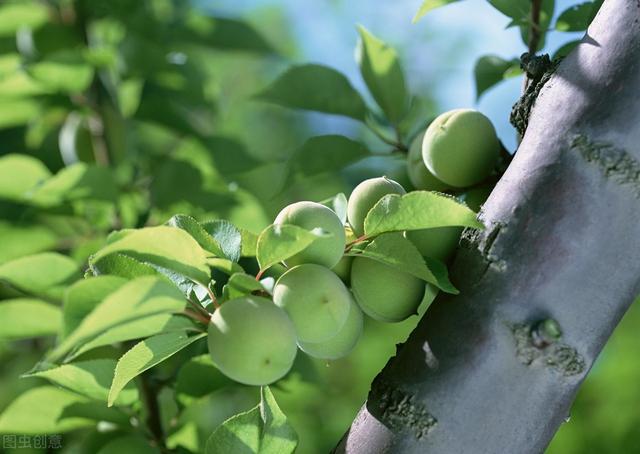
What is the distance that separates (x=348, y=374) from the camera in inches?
74.2

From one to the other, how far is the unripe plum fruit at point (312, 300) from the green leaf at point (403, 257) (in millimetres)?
37

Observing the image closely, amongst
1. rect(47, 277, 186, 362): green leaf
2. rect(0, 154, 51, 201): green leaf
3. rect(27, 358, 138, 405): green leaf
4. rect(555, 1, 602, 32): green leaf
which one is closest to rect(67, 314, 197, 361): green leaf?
rect(47, 277, 186, 362): green leaf

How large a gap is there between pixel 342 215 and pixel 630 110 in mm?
241

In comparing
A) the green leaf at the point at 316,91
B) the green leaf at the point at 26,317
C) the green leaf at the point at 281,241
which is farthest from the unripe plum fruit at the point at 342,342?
the green leaf at the point at 26,317

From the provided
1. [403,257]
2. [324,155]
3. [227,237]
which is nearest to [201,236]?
[227,237]

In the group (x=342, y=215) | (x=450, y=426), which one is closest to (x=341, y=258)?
(x=342, y=215)

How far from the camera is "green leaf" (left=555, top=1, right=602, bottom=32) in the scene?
841 millimetres

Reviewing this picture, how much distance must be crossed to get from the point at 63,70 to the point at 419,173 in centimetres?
74

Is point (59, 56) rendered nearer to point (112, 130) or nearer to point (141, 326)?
point (112, 130)

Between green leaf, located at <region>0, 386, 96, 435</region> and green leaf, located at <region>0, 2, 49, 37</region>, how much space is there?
759 millimetres

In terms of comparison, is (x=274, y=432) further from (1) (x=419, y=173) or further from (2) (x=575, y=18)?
(2) (x=575, y=18)

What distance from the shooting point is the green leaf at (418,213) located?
571mm

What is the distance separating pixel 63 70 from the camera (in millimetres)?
1323

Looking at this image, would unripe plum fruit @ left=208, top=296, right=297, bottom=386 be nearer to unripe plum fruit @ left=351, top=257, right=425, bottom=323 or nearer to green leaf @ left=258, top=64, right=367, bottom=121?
unripe plum fruit @ left=351, top=257, right=425, bottom=323
